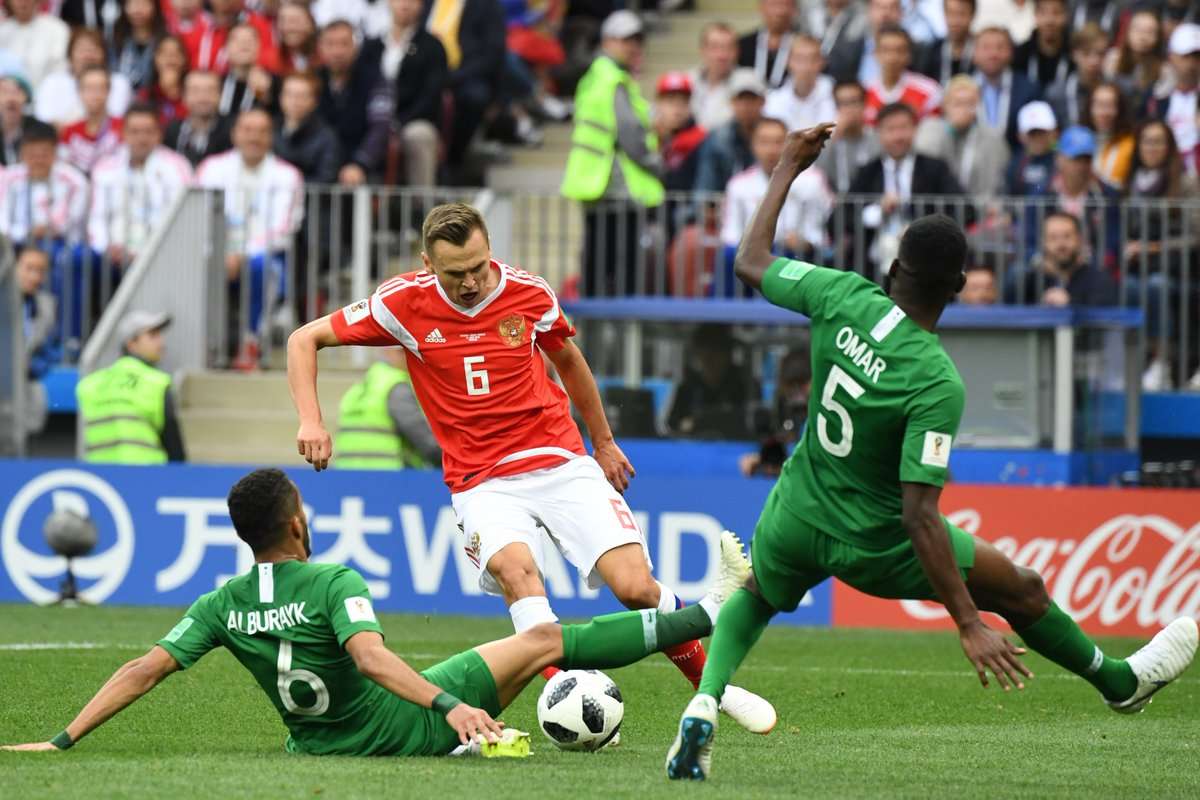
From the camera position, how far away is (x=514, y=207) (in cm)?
1766

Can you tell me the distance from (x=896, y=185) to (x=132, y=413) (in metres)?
6.17

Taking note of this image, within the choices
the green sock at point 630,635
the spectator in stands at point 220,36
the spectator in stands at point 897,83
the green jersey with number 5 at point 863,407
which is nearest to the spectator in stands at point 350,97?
the spectator in stands at point 220,36

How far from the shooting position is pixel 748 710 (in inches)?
300

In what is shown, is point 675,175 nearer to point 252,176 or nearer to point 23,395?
point 252,176

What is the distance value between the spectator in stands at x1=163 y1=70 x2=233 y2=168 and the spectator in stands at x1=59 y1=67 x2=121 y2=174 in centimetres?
74

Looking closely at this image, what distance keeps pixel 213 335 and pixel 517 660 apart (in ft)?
35.5

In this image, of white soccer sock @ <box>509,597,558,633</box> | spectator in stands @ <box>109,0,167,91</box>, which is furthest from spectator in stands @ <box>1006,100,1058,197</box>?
white soccer sock @ <box>509,597,558,633</box>

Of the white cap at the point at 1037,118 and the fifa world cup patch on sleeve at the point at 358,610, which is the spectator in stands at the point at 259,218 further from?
the fifa world cup patch on sleeve at the point at 358,610

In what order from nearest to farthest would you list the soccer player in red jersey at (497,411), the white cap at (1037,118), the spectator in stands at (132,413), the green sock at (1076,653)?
the green sock at (1076,653) < the soccer player in red jersey at (497,411) < the spectator in stands at (132,413) < the white cap at (1037,118)

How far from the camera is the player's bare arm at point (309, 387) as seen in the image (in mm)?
7793

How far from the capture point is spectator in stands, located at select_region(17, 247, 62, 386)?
17531mm

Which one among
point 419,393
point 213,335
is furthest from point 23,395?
point 419,393

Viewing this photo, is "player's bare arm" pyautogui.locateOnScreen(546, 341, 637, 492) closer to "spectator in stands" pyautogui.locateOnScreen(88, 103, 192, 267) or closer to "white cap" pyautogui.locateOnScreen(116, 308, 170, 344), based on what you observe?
"white cap" pyautogui.locateOnScreen(116, 308, 170, 344)

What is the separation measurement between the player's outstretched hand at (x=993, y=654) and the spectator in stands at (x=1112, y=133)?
10774mm
